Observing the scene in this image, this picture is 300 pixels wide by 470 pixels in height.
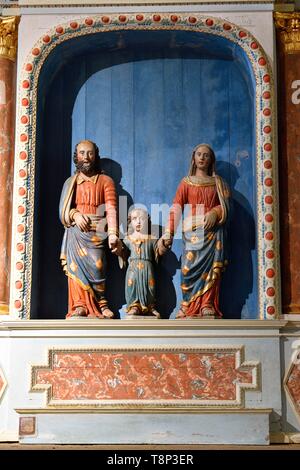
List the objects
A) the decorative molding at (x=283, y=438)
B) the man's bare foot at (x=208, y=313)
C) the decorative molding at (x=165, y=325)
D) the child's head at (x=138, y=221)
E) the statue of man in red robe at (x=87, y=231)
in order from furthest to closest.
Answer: the child's head at (x=138, y=221)
the statue of man in red robe at (x=87, y=231)
the man's bare foot at (x=208, y=313)
the decorative molding at (x=165, y=325)
the decorative molding at (x=283, y=438)

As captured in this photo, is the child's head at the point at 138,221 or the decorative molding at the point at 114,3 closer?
the child's head at the point at 138,221

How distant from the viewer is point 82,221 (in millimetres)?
6848

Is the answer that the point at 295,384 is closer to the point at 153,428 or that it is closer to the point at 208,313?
the point at 208,313

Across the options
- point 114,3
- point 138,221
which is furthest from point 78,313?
point 114,3

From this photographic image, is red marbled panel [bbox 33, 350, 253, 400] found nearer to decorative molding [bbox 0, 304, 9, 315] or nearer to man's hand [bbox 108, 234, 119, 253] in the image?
decorative molding [bbox 0, 304, 9, 315]

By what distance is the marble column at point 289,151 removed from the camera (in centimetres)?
687

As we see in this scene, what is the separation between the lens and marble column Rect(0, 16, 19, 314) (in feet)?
22.6

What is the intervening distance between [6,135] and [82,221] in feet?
Result: 2.89

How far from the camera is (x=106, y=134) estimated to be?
7.25 meters

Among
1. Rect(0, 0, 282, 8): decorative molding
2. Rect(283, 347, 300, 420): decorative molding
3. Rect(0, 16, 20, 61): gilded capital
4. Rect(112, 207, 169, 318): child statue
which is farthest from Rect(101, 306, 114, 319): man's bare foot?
Rect(0, 0, 282, 8): decorative molding

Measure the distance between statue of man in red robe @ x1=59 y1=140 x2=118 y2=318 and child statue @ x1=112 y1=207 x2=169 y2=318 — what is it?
0.51 feet

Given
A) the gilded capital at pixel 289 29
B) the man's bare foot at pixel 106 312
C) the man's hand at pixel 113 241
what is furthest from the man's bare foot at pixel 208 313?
the gilded capital at pixel 289 29

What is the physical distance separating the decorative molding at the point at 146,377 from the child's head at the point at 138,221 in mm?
900

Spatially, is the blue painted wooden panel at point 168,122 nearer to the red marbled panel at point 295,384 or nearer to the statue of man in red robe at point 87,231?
the statue of man in red robe at point 87,231
